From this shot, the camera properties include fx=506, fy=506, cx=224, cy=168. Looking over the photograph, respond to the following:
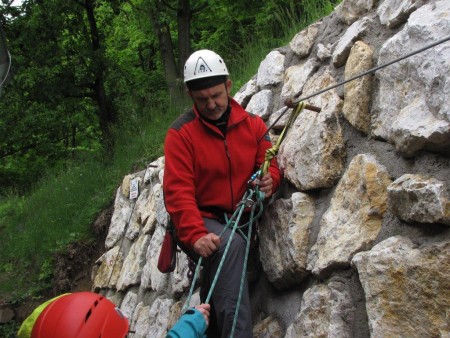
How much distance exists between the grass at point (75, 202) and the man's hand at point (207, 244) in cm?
342

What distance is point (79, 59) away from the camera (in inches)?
361

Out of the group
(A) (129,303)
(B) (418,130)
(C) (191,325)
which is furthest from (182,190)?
(A) (129,303)

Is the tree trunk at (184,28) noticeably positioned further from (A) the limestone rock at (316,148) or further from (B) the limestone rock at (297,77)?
(A) the limestone rock at (316,148)

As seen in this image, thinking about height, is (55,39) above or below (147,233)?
above

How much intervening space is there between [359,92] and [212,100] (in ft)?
2.75

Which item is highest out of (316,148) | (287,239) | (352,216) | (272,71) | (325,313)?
(272,71)

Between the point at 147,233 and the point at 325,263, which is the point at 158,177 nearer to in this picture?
the point at 147,233

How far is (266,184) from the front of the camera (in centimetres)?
294

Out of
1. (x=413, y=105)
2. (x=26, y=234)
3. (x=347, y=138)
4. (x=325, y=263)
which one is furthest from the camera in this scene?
(x=26, y=234)

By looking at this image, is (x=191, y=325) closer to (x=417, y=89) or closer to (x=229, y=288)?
(x=229, y=288)

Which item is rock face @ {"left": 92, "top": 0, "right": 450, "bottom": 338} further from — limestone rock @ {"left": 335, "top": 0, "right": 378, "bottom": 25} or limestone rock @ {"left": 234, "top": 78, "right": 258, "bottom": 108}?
limestone rock @ {"left": 234, "top": 78, "right": 258, "bottom": 108}

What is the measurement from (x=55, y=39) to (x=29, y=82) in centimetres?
100

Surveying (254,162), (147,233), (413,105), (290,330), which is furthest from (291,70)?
(147,233)

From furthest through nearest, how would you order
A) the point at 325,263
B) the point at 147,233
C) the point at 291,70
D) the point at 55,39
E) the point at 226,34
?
the point at 226,34 → the point at 55,39 → the point at 147,233 → the point at 291,70 → the point at 325,263
